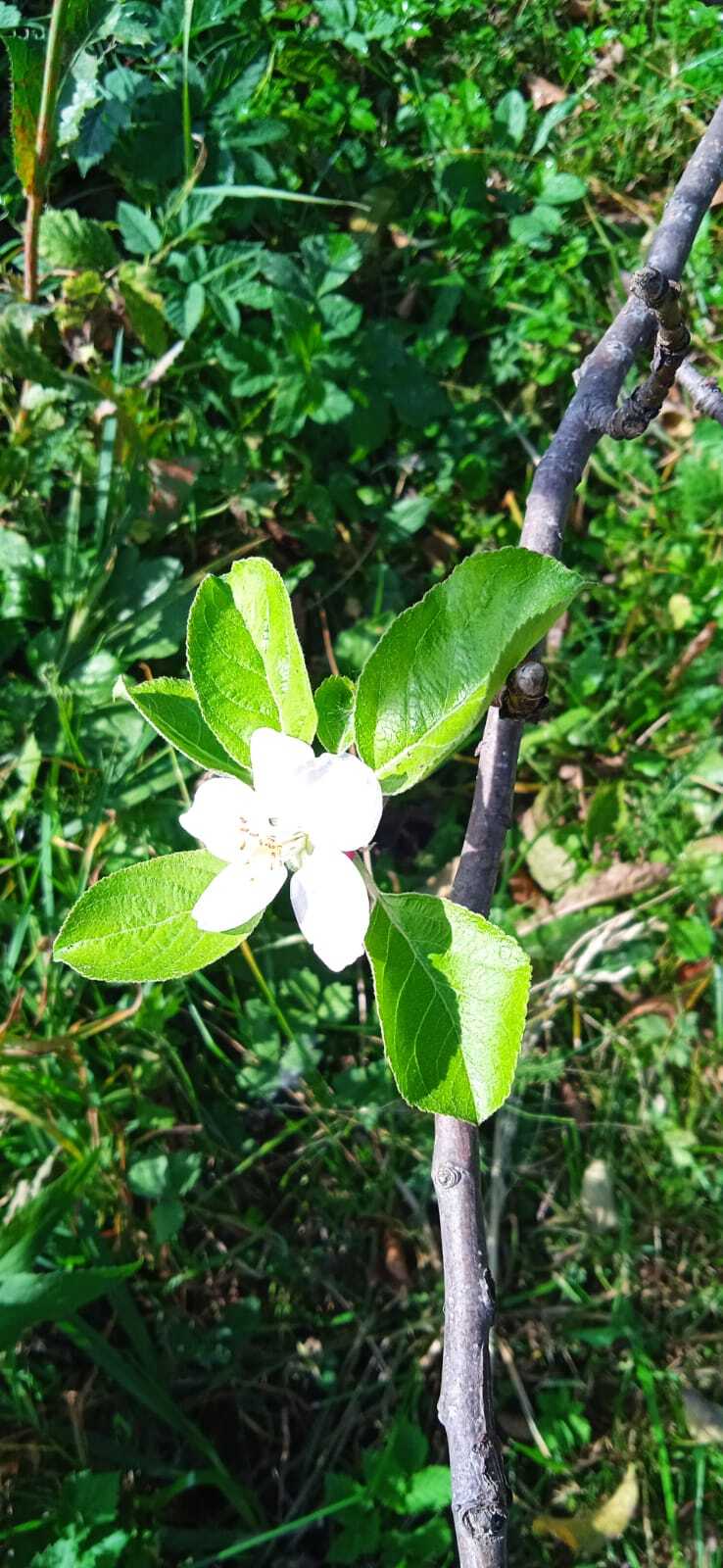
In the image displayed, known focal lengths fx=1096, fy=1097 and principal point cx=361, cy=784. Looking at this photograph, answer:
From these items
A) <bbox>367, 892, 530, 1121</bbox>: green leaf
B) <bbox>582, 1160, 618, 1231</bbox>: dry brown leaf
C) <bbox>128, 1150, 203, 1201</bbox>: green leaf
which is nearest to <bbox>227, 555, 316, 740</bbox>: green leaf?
<bbox>367, 892, 530, 1121</bbox>: green leaf

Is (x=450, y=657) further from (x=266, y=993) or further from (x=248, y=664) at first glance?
(x=266, y=993)

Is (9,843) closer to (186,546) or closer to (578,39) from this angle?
(186,546)

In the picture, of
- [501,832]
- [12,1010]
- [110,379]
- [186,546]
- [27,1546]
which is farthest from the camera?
[186,546]

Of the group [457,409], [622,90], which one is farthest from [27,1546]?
[622,90]

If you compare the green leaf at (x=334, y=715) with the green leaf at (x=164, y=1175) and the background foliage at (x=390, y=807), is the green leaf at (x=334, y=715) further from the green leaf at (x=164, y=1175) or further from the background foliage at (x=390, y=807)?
the green leaf at (x=164, y=1175)

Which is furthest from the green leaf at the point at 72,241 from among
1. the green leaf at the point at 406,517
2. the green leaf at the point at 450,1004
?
the green leaf at the point at 450,1004

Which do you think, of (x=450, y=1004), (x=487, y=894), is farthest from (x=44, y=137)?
(x=450, y=1004)

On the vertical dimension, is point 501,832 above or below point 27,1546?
above
